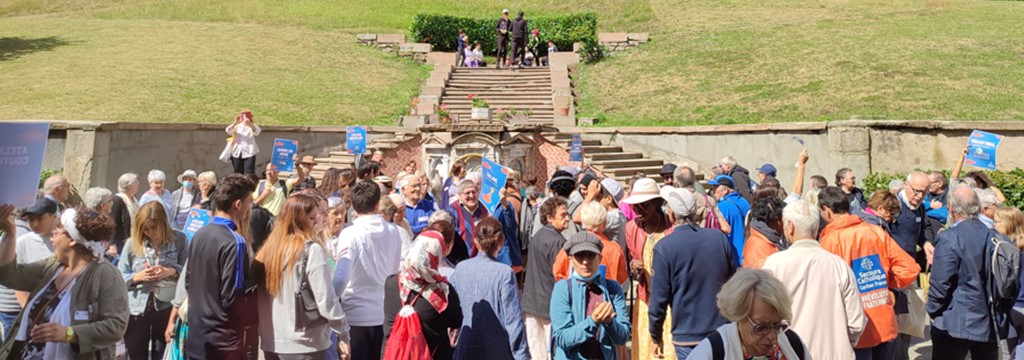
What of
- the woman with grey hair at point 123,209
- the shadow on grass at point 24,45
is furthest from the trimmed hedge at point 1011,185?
the shadow on grass at point 24,45

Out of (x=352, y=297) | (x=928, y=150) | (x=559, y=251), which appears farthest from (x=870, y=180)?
(x=352, y=297)

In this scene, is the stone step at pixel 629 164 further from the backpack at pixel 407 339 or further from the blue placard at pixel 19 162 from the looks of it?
the blue placard at pixel 19 162

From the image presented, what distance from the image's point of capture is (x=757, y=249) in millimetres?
5625

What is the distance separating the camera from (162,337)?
6.16 metres

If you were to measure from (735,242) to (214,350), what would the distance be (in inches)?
199

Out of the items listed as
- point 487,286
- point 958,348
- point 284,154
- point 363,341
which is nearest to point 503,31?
point 284,154

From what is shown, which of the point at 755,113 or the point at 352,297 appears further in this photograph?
the point at 755,113

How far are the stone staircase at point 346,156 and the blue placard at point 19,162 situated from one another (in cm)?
1491

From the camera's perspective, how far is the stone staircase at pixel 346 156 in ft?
62.0

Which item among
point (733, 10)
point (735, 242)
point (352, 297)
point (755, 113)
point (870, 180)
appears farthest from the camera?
point (733, 10)

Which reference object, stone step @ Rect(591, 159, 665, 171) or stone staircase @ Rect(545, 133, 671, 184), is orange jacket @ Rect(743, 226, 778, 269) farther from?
stone step @ Rect(591, 159, 665, 171)

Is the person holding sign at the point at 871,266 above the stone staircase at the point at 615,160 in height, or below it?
below

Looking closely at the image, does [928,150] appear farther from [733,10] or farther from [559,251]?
[733,10]

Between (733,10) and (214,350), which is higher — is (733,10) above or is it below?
above
